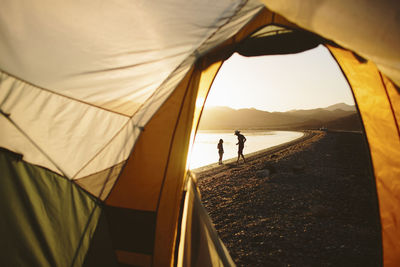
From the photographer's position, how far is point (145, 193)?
8.41 feet

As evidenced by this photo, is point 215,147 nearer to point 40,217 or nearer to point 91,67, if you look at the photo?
point 40,217

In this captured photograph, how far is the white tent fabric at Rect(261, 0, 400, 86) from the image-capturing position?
853 millimetres

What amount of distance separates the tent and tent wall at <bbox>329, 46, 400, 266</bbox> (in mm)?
12

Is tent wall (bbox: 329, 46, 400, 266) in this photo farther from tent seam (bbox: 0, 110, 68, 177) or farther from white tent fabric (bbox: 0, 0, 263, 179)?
tent seam (bbox: 0, 110, 68, 177)

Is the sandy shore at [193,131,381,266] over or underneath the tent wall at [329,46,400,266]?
underneath

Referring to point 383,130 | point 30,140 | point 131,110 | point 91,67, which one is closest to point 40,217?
point 30,140

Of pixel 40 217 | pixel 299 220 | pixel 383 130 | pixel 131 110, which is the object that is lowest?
pixel 299 220

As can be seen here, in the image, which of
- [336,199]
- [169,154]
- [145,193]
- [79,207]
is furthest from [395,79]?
[336,199]

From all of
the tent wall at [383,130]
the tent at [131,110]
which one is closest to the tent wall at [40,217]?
the tent at [131,110]

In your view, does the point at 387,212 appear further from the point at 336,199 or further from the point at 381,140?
the point at 336,199

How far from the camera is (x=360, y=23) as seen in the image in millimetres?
935

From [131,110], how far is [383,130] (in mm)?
2676

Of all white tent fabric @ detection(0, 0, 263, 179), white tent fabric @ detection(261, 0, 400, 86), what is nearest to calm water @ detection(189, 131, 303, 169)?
white tent fabric @ detection(0, 0, 263, 179)

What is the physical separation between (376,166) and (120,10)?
304cm
